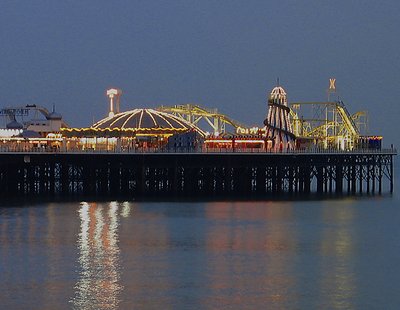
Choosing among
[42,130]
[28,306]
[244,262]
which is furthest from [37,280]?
[42,130]

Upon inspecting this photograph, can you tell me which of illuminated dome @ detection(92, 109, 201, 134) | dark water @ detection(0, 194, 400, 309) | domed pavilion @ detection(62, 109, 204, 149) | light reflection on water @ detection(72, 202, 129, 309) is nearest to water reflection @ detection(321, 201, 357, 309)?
dark water @ detection(0, 194, 400, 309)

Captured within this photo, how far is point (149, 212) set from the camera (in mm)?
78688

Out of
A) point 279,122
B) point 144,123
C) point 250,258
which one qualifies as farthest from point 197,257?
point 144,123

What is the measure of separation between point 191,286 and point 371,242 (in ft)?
58.5

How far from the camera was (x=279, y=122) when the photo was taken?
113438 millimetres

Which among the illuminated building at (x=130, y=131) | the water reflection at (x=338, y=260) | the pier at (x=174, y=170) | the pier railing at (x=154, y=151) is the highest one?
the illuminated building at (x=130, y=131)

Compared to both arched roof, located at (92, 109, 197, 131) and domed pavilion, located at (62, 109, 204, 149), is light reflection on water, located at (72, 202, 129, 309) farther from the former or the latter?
arched roof, located at (92, 109, 197, 131)

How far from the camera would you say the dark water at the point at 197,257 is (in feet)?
153

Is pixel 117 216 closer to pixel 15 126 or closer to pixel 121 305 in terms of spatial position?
pixel 121 305

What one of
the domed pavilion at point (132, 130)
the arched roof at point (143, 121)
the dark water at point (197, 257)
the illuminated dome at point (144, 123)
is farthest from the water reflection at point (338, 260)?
the arched roof at point (143, 121)

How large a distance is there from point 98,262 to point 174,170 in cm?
4667

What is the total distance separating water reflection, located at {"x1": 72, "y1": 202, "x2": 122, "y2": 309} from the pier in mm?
20636

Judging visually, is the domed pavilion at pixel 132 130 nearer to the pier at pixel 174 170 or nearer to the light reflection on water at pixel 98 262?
the pier at pixel 174 170

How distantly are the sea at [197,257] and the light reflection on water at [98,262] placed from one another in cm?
5
